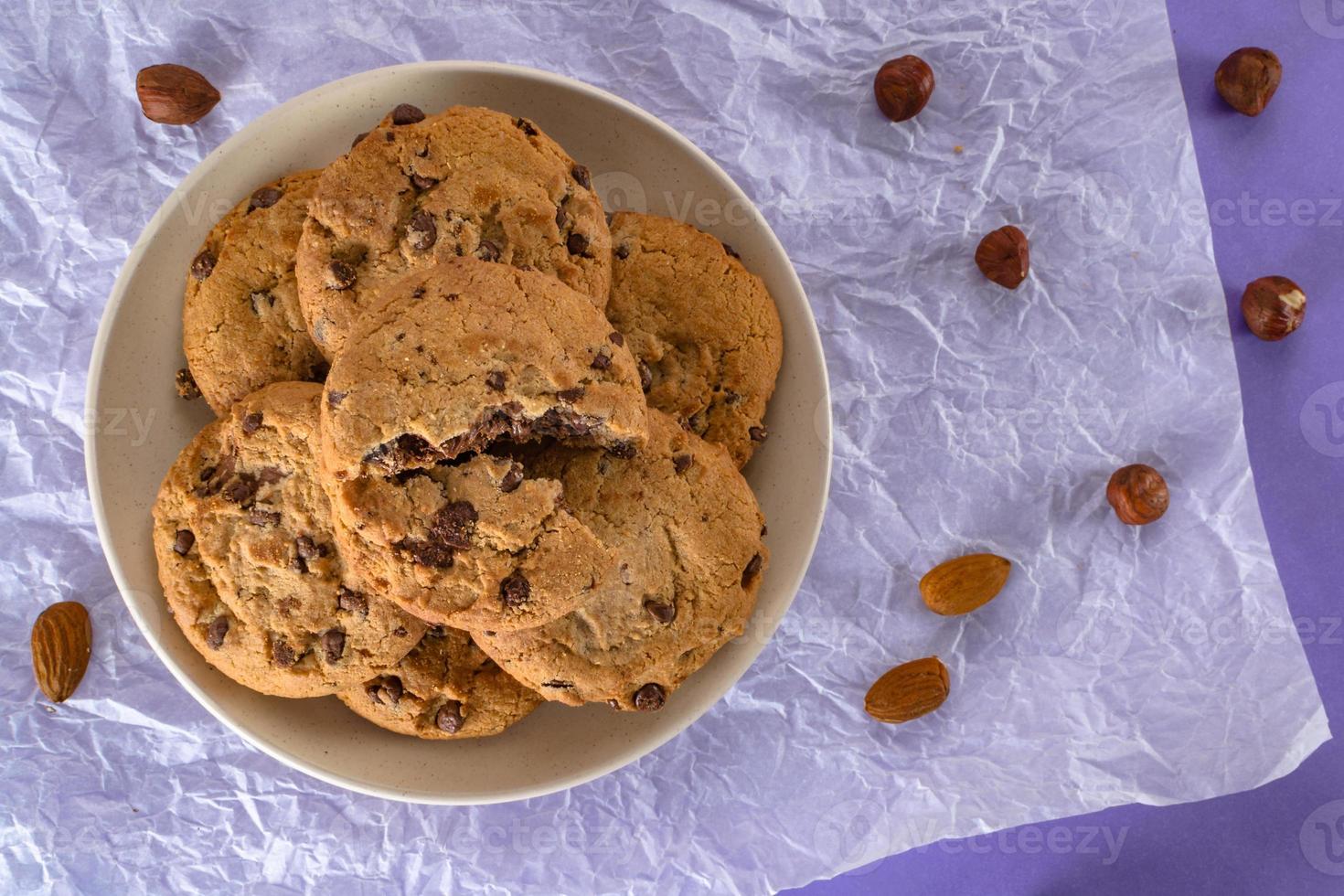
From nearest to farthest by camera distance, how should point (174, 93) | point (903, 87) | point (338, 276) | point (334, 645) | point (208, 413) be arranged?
point (338, 276) → point (334, 645) → point (208, 413) → point (174, 93) → point (903, 87)

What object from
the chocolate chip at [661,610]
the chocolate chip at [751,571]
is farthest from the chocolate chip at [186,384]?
the chocolate chip at [751,571]

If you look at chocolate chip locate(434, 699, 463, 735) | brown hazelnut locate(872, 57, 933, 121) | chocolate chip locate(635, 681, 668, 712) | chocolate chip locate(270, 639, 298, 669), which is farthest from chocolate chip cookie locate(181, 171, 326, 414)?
brown hazelnut locate(872, 57, 933, 121)

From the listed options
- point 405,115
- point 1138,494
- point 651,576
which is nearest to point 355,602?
point 651,576

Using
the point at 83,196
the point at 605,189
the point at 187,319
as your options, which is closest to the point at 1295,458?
the point at 605,189

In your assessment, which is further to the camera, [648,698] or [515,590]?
[648,698]

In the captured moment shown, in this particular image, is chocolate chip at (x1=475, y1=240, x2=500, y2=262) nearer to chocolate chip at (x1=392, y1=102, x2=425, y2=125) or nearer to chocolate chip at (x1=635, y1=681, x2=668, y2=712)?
chocolate chip at (x1=392, y1=102, x2=425, y2=125)

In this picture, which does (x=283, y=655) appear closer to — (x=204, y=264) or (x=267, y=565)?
(x=267, y=565)
